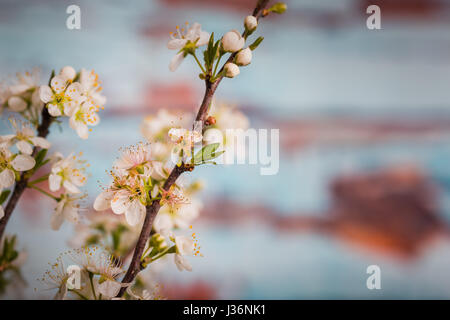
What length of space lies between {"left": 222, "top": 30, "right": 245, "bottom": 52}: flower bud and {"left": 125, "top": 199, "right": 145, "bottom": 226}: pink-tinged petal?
0.83 feet

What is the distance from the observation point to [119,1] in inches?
48.4

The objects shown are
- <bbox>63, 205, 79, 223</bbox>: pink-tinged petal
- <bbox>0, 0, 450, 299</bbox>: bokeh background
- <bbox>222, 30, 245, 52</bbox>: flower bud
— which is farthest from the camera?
<bbox>0, 0, 450, 299</bbox>: bokeh background

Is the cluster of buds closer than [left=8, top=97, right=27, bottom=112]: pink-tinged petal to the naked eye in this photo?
Yes

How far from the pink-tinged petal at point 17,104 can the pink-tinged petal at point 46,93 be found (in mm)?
82

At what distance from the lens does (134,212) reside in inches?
21.4

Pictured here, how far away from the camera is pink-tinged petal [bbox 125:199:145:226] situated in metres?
0.54

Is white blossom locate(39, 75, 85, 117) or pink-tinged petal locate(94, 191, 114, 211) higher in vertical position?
white blossom locate(39, 75, 85, 117)

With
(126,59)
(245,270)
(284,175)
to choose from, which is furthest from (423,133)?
(126,59)

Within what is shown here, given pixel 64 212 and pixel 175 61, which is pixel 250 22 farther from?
pixel 64 212

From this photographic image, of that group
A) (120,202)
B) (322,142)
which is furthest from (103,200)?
(322,142)

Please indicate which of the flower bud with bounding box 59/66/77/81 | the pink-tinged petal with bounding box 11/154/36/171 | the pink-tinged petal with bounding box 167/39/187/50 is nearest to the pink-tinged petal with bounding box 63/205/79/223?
the pink-tinged petal with bounding box 11/154/36/171

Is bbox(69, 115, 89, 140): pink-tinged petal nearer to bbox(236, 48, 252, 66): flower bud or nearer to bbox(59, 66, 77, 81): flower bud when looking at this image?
bbox(59, 66, 77, 81): flower bud

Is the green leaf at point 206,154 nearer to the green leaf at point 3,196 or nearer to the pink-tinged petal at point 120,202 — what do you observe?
the pink-tinged petal at point 120,202
